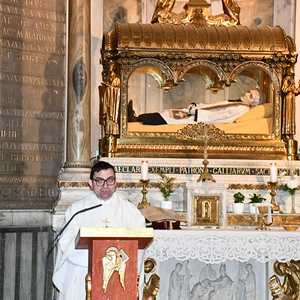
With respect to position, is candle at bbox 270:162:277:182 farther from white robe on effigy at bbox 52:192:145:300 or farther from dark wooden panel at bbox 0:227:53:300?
dark wooden panel at bbox 0:227:53:300

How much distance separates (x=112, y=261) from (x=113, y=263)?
2cm

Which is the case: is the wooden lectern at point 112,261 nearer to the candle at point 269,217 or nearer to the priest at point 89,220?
the priest at point 89,220

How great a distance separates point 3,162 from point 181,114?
1.95 meters

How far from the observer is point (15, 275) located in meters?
8.41

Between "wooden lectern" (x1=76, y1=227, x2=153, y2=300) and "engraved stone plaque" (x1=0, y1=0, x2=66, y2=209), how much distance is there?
3.83 meters

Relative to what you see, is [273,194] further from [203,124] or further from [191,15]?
[191,15]

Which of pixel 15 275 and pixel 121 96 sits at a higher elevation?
pixel 121 96

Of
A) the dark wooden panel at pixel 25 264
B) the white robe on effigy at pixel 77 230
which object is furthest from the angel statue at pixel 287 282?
the dark wooden panel at pixel 25 264

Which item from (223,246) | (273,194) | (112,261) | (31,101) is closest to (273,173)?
(273,194)

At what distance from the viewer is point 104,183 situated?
545cm

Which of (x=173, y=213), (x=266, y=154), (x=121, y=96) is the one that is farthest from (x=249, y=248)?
Result: (x=121, y=96)

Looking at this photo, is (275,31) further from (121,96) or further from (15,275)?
(15,275)

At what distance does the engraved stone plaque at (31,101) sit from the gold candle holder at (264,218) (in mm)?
2342

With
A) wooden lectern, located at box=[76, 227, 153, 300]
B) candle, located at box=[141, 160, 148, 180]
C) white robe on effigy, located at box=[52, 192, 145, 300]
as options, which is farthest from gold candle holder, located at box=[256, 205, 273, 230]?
wooden lectern, located at box=[76, 227, 153, 300]
